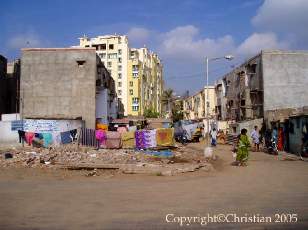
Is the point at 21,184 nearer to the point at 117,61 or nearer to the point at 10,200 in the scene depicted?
the point at 10,200

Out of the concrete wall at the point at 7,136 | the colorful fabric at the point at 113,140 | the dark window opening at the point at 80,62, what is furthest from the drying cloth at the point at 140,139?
the dark window opening at the point at 80,62

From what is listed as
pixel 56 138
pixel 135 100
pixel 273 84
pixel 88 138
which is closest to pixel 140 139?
pixel 88 138

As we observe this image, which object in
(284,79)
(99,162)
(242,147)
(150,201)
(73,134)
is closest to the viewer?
(150,201)

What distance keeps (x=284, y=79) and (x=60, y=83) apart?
24.8 metres

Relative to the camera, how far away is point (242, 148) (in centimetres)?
1872

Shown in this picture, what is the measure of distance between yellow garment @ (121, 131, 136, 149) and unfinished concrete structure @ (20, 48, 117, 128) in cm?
1095

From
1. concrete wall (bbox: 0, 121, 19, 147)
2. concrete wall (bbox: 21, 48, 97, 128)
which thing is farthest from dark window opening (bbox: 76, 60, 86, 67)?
concrete wall (bbox: 0, 121, 19, 147)

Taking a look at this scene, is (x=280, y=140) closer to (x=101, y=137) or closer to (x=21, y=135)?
(x=101, y=137)

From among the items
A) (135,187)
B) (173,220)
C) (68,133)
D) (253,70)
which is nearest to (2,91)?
(68,133)

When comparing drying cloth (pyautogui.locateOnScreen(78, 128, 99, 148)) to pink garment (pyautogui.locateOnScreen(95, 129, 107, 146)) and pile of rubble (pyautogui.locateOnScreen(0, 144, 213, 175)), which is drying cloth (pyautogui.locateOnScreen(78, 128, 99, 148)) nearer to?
pink garment (pyautogui.locateOnScreen(95, 129, 107, 146))

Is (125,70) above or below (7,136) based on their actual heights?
above

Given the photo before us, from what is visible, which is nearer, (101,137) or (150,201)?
(150,201)

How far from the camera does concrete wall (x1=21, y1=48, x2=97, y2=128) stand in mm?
42219

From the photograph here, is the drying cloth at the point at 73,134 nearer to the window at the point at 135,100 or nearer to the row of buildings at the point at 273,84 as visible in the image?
the row of buildings at the point at 273,84
